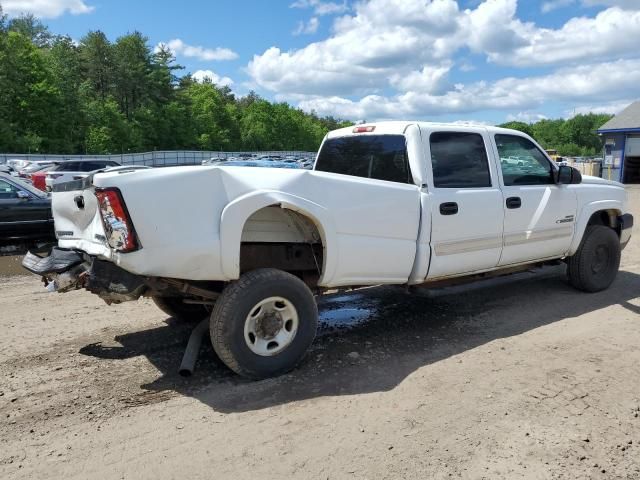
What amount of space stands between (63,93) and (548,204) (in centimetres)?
5641

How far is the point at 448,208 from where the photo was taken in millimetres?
4980

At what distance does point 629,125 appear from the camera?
31.0 m

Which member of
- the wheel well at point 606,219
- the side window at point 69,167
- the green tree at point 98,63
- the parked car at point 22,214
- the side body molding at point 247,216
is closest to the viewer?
the side body molding at point 247,216

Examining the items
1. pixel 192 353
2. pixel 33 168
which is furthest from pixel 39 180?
pixel 192 353

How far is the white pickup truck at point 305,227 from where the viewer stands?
374cm

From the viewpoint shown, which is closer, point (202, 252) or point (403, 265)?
point (202, 252)

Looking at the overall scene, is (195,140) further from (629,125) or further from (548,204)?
(548,204)

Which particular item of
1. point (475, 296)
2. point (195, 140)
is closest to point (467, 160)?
point (475, 296)

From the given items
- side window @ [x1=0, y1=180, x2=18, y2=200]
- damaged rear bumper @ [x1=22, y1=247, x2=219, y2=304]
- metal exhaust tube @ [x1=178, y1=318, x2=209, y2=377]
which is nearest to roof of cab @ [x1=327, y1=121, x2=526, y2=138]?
damaged rear bumper @ [x1=22, y1=247, x2=219, y2=304]

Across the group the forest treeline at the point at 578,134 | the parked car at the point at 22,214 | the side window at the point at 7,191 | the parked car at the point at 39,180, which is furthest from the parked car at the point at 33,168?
the forest treeline at the point at 578,134

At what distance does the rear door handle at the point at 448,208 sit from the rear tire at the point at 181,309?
2457 millimetres

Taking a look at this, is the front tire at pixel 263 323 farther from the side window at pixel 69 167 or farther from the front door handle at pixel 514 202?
the side window at pixel 69 167

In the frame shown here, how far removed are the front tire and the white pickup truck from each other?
0.01 meters

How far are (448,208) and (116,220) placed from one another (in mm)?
2887
